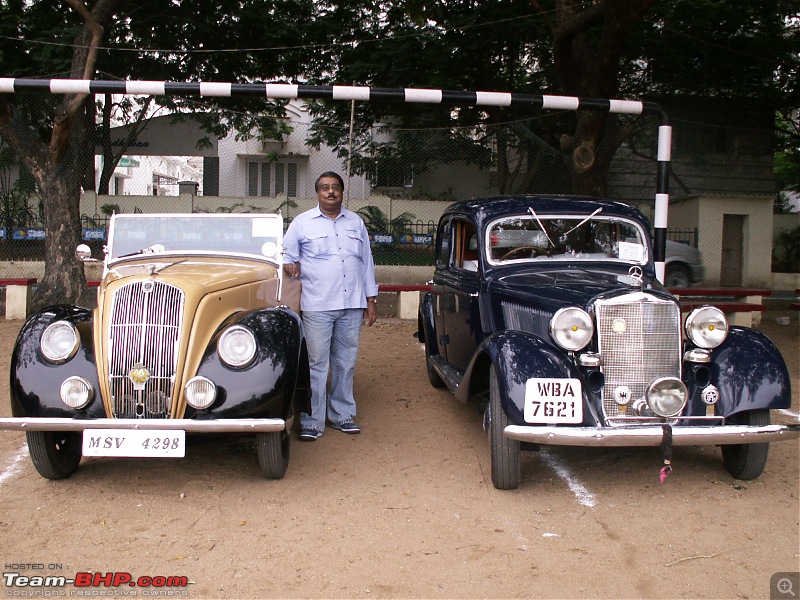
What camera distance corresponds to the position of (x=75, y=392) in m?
3.71

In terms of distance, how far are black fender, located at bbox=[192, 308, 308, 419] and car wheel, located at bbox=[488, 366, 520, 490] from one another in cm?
114

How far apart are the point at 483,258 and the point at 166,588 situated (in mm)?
2965

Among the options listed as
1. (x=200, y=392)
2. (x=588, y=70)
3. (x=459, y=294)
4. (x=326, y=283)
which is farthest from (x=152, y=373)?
(x=588, y=70)

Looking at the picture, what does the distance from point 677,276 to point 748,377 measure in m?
10.0

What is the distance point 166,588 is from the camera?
2.91 metres

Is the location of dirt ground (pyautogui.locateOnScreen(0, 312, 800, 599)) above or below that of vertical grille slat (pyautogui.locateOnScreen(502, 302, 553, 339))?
below

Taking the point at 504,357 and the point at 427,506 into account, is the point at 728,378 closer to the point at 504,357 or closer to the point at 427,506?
the point at 504,357

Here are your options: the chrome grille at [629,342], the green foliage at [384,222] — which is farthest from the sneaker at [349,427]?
the green foliage at [384,222]

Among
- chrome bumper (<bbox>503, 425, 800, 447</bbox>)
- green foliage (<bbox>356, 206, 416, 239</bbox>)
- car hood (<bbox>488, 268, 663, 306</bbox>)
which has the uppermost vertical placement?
green foliage (<bbox>356, 206, 416, 239</bbox>)

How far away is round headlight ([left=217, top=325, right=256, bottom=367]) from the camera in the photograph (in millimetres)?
3807

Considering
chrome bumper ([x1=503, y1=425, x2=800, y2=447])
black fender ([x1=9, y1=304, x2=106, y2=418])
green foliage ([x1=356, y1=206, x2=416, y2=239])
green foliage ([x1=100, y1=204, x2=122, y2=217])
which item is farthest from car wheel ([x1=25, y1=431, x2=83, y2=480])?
green foliage ([x1=100, y1=204, x2=122, y2=217])

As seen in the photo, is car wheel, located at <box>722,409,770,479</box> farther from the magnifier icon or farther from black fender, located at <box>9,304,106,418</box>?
black fender, located at <box>9,304,106,418</box>

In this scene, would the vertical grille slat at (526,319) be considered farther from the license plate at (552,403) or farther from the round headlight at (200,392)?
the round headlight at (200,392)

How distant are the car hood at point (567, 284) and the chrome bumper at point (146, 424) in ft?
5.93
